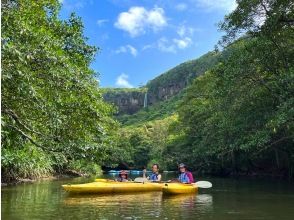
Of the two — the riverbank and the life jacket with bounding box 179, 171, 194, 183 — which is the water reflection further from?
the riverbank

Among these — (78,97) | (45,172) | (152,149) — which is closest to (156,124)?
(152,149)

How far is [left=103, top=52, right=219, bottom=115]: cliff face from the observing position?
453 feet

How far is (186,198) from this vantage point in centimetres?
1736

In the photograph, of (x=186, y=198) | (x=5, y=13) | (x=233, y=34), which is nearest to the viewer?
(x=5, y=13)

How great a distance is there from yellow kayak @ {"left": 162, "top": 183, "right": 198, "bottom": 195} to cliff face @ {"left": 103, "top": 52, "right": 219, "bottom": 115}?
108254 mm

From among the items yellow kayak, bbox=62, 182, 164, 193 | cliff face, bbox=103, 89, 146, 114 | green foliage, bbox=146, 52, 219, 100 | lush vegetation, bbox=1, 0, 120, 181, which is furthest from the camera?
cliff face, bbox=103, 89, 146, 114

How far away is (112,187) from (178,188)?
291 centimetres

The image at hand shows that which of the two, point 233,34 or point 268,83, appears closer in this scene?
point 268,83

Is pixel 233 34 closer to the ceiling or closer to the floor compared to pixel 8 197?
closer to the ceiling

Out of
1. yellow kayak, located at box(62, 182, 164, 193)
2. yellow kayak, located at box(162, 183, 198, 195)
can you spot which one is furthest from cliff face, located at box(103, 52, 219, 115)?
yellow kayak, located at box(162, 183, 198, 195)

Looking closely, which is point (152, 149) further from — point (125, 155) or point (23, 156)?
point (23, 156)

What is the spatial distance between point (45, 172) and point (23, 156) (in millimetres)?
14335

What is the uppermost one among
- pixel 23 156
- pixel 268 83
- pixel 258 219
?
pixel 268 83

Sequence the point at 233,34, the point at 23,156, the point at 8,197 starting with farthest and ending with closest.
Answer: the point at 233,34 → the point at 8,197 → the point at 23,156
